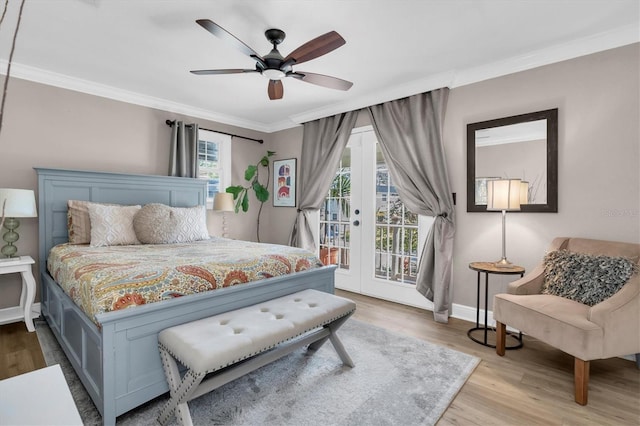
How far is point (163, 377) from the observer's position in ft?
6.11

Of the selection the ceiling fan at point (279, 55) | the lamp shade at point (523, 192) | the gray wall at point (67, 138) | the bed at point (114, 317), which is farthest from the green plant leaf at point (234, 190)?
the lamp shade at point (523, 192)

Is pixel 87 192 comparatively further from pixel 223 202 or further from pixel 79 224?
pixel 223 202

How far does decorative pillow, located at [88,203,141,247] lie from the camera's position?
300 centimetres

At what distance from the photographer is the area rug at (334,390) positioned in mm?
1770

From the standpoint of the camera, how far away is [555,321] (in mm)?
2043

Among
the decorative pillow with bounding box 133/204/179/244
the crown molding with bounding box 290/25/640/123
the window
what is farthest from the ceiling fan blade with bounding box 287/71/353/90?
the window

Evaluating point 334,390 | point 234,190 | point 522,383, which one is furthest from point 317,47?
point 234,190

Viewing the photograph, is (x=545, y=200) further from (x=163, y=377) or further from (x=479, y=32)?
(x=163, y=377)

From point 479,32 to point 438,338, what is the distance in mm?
2568

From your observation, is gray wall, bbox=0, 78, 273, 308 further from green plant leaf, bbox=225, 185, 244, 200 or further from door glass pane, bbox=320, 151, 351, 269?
door glass pane, bbox=320, 151, 351, 269

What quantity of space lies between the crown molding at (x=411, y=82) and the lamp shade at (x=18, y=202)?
1.32 m

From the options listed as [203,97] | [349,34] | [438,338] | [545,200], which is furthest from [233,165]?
[545,200]

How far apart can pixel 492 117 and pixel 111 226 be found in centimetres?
385

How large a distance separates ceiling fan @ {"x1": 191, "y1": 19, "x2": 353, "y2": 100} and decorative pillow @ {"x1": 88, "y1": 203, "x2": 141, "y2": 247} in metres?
1.71
